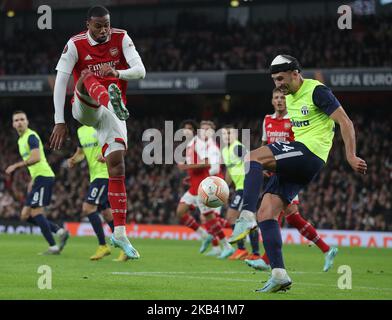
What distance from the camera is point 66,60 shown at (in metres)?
9.23

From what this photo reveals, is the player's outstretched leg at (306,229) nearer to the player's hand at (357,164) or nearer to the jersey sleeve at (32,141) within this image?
the player's hand at (357,164)

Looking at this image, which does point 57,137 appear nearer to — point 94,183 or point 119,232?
point 119,232

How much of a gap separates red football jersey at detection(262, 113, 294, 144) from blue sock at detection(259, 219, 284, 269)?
4449 millimetres

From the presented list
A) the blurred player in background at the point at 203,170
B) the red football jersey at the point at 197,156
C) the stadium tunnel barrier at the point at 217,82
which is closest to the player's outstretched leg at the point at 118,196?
→ the blurred player in background at the point at 203,170

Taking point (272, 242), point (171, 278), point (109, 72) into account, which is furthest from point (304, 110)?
point (171, 278)

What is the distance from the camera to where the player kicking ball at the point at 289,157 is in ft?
27.5

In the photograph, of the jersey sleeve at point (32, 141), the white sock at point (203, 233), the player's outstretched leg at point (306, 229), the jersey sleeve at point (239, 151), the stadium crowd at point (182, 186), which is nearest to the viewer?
the player's outstretched leg at point (306, 229)

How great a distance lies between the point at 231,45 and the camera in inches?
1211

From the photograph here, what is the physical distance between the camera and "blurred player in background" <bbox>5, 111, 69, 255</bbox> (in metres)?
15.4

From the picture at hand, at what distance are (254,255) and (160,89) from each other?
15.4 m

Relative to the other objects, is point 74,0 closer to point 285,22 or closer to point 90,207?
point 285,22

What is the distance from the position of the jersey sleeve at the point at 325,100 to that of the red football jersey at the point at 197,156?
26.4ft

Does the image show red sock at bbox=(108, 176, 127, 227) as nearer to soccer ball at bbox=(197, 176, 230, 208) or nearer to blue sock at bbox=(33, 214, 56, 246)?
soccer ball at bbox=(197, 176, 230, 208)
